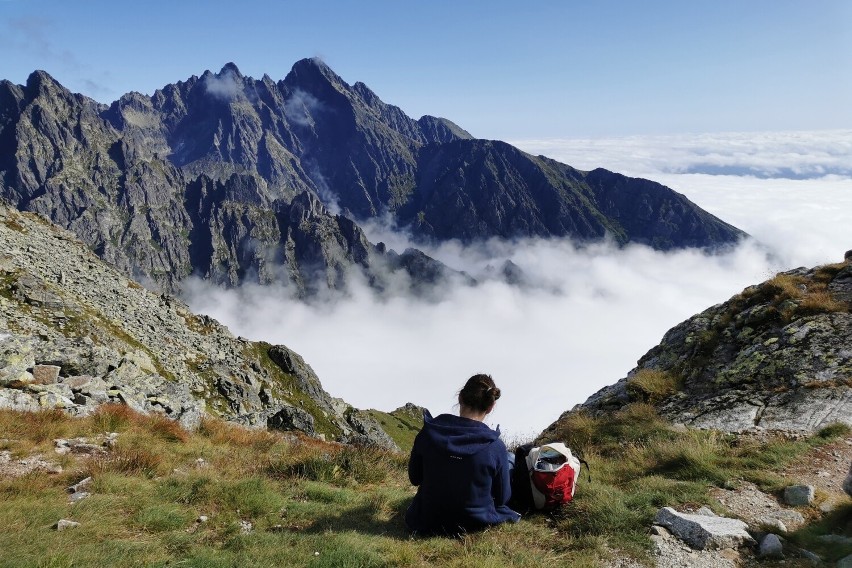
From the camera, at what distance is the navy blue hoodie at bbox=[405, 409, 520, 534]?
7441 millimetres

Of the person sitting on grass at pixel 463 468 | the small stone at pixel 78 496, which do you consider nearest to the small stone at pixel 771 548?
the person sitting on grass at pixel 463 468

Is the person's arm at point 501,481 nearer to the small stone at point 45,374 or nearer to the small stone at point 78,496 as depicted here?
the small stone at point 78,496

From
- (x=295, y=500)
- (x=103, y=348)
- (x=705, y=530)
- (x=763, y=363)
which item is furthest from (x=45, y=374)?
(x=763, y=363)

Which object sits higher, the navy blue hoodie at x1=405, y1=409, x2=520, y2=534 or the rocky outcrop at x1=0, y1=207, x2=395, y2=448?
the rocky outcrop at x1=0, y1=207, x2=395, y2=448

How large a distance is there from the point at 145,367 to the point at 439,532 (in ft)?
125

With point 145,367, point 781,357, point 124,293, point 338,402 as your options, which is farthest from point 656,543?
point 338,402

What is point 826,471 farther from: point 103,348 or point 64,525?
point 103,348

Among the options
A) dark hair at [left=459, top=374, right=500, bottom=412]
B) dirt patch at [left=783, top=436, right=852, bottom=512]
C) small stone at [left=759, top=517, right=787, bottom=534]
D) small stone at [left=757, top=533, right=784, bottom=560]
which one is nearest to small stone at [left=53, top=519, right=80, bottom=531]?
dark hair at [left=459, top=374, right=500, bottom=412]

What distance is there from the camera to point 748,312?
2002cm

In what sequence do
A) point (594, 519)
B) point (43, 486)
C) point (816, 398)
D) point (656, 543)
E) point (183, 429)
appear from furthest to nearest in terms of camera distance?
1. point (183, 429)
2. point (816, 398)
3. point (43, 486)
4. point (594, 519)
5. point (656, 543)

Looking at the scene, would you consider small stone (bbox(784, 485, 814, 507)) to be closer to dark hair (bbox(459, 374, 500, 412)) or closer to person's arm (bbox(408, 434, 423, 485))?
dark hair (bbox(459, 374, 500, 412))

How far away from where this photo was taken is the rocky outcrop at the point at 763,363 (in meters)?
13.7

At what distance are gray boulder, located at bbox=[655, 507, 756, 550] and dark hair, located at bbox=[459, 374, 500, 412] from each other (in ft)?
12.0

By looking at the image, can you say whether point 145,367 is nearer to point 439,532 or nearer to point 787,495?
point 439,532
